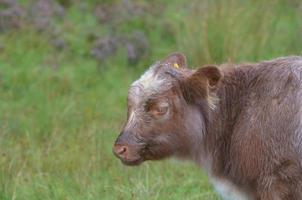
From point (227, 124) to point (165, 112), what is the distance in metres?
0.47

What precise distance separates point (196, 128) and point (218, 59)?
15.6ft

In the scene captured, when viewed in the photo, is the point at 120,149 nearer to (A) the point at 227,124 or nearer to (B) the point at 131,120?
(B) the point at 131,120

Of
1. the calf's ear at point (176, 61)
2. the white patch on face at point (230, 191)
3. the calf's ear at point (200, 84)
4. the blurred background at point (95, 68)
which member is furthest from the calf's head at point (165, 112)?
the blurred background at point (95, 68)

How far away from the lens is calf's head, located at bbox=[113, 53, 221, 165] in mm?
6672

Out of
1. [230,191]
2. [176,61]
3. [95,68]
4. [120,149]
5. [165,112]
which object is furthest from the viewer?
[95,68]

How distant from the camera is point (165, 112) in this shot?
6742 mm

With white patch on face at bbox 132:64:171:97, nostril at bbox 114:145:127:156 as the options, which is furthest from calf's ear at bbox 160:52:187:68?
nostril at bbox 114:145:127:156

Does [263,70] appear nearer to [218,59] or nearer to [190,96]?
[190,96]

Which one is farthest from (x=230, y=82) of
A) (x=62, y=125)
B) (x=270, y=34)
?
(x=270, y=34)

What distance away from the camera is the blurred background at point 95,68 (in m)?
8.51

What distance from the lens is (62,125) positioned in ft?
33.1

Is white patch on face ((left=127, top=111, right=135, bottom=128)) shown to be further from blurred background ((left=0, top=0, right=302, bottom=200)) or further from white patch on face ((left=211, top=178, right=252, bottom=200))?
blurred background ((left=0, top=0, right=302, bottom=200))

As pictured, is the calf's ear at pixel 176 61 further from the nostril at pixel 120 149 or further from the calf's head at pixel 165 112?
the nostril at pixel 120 149

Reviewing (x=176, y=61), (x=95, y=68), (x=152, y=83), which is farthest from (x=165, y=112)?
(x=95, y=68)
